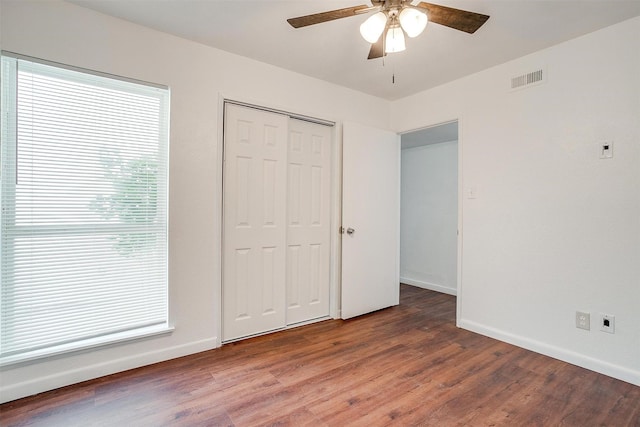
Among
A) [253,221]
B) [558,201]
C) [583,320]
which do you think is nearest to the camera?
[583,320]

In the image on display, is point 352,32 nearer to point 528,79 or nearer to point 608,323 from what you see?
point 528,79

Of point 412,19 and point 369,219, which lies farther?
point 369,219

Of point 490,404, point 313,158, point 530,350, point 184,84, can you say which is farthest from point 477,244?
point 184,84

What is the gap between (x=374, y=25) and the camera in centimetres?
163

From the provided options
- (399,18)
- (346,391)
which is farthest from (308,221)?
(399,18)

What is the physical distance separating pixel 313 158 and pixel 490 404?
246 centimetres

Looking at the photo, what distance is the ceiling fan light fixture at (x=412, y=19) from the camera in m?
1.54

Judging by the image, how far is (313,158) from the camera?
3.18m

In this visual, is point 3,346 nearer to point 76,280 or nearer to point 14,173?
point 76,280

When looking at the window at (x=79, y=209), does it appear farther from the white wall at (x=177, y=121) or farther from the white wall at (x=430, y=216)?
the white wall at (x=430, y=216)

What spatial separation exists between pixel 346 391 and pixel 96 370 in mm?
1698

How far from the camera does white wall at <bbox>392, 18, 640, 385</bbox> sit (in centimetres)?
212

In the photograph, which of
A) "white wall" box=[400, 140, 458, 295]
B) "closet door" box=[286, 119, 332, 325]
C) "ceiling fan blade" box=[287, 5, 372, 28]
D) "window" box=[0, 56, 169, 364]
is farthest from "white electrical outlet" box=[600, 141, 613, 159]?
"window" box=[0, 56, 169, 364]

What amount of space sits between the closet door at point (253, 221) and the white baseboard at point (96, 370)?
0.30 meters
